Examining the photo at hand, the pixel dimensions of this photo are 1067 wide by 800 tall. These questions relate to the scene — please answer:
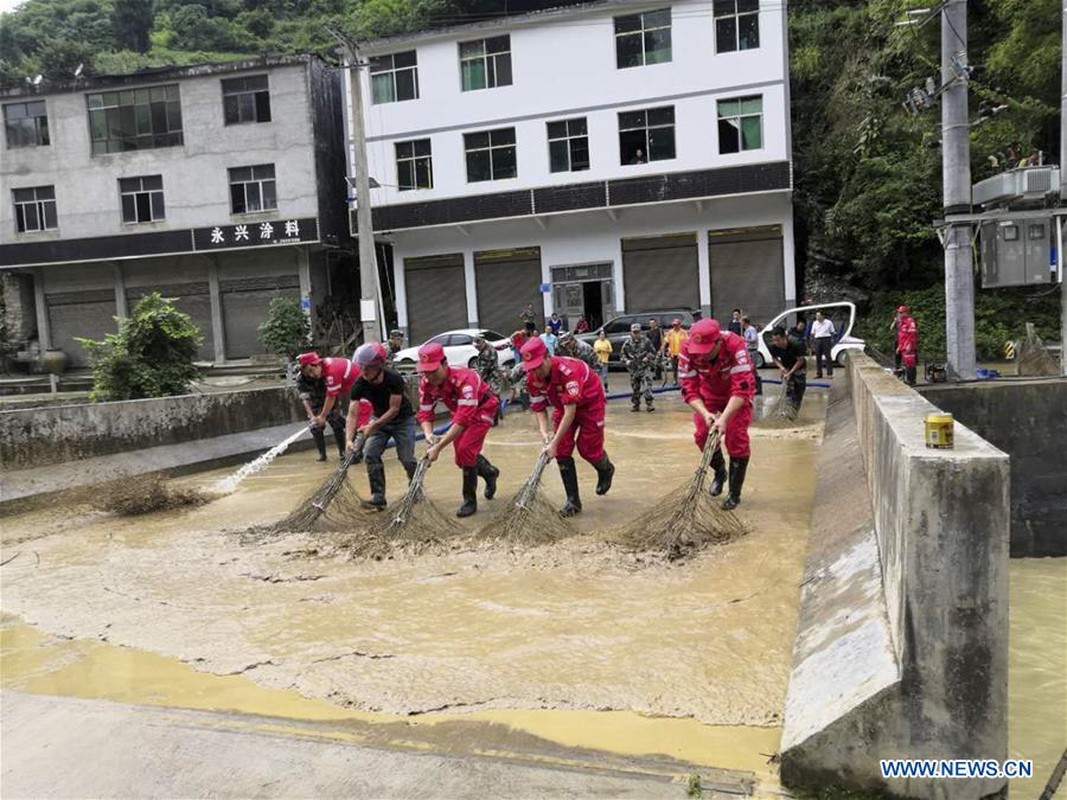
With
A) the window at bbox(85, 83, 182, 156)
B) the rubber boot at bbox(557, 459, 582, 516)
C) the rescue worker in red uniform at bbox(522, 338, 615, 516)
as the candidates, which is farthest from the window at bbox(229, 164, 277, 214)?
the rubber boot at bbox(557, 459, 582, 516)

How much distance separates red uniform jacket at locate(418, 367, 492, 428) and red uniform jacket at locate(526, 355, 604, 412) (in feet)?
1.56

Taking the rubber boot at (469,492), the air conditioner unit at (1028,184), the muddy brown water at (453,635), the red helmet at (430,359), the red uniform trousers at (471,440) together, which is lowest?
the muddy brown water at (453,635)

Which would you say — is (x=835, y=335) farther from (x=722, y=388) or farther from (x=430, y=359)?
(x=430, y=359)

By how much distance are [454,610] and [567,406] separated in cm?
249

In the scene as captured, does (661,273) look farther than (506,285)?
No

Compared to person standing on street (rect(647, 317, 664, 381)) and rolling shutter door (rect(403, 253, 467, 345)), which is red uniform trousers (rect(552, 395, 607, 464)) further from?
rolling shutter door (rect(403, 253, 467, 345))

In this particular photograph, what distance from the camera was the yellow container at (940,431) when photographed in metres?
3.11

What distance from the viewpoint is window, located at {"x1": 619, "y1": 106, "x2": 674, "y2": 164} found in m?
25.8

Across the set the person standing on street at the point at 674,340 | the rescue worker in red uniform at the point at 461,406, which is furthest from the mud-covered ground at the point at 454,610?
the person standing on street at the point at 674,340

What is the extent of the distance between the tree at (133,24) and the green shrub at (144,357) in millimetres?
59457

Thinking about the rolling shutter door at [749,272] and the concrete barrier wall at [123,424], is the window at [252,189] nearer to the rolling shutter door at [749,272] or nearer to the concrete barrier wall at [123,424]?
the rolling shutter door at [749,272]

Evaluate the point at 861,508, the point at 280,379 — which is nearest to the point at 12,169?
the point at 280,379

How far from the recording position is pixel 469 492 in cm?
760

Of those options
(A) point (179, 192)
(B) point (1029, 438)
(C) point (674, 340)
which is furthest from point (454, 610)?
(A) point (179, 192)
